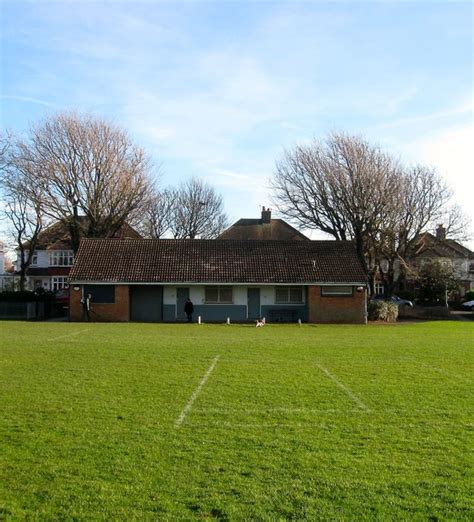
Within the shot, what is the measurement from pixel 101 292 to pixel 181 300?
4.73 m

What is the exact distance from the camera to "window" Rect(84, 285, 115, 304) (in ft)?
120

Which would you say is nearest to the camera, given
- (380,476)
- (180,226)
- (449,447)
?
(380,476)

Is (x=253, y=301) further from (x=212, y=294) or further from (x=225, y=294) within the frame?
(x=212, y=294)

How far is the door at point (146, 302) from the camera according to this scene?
37.2 m

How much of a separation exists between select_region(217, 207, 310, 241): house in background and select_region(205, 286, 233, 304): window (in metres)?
23.6

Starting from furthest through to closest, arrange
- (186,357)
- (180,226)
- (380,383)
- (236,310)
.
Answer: (180,226) → (236,310) → (186,357) → (380,383)

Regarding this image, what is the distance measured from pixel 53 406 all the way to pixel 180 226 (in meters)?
52.4

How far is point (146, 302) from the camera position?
3734cm

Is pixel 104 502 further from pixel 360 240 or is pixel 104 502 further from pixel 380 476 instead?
pixel 360 240

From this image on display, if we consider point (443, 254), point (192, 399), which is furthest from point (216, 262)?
point (192, 399)

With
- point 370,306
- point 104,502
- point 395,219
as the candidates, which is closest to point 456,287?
point 395,219

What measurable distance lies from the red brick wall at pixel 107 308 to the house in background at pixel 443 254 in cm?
2178

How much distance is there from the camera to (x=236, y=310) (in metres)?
37.3

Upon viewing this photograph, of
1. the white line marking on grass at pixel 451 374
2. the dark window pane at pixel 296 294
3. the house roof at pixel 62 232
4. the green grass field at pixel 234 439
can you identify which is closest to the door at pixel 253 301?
the dark window pane at pixel 296 294
